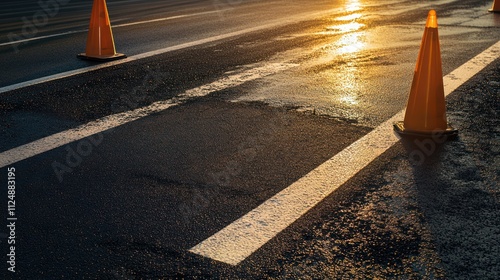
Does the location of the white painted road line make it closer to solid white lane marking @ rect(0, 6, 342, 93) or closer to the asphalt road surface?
the asphalt road surface

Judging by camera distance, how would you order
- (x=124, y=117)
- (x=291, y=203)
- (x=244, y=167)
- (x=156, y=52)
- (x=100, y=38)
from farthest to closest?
(x=156, y=52)
(x=100, y=38)
(x=124, y=117)
(x=244, y=167)
(x=291, y=203)

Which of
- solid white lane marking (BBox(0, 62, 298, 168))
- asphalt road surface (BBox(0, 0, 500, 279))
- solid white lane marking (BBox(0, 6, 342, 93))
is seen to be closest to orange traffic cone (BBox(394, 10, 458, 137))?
asphalt road surface (BBox(0, 0, 500, 279))

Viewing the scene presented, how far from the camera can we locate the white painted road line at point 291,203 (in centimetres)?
336

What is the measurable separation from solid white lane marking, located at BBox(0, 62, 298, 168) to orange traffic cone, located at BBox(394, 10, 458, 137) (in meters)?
2.28

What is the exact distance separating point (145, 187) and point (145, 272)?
1105 millimetres

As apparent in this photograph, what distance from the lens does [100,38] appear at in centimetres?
853

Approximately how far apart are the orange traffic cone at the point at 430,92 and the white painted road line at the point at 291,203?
0.25m

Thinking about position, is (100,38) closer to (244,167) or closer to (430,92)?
(244,167)

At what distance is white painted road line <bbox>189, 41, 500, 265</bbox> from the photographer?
3.36 m

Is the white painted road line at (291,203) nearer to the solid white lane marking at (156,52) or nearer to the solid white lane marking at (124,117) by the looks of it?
the solid white lane marking at (124,117)

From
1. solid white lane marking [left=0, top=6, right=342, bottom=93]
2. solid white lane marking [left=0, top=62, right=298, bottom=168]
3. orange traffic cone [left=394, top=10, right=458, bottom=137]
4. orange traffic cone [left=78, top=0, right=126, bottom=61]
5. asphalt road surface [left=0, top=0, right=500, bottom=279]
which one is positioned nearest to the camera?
asphalt road surface [left=0, top=0, right=500, bottom=279]

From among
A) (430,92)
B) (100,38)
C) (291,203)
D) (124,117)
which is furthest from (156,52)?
(291,203)

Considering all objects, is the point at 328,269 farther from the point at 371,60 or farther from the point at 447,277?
the point at 371,60

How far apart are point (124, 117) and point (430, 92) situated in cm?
263
